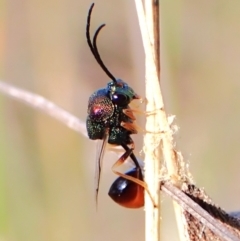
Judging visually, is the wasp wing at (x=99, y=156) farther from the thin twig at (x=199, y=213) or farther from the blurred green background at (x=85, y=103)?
the blurred green background at (x=85, y=103)

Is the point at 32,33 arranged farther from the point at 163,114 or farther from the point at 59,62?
the point at 163,114

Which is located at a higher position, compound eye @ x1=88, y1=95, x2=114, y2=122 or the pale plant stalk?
compound eye @ x1=88, y1=95, x2=114, y2=122

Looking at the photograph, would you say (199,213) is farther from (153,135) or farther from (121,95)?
(121,95)

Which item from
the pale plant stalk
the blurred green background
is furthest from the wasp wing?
the blurred green background

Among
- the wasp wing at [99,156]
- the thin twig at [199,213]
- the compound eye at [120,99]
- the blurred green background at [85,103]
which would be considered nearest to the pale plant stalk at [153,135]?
the thin twig at [199,213]

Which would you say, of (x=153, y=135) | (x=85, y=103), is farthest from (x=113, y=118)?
(x=85, y=103)

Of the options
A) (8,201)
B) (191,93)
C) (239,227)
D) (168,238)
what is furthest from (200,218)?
(191,93)

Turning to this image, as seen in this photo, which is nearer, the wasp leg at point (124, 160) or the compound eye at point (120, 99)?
the wasp leg at point (124, 160)

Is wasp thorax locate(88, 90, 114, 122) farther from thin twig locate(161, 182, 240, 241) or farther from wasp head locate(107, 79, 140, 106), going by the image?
thin twig locate(161, 182, 240, 241)
